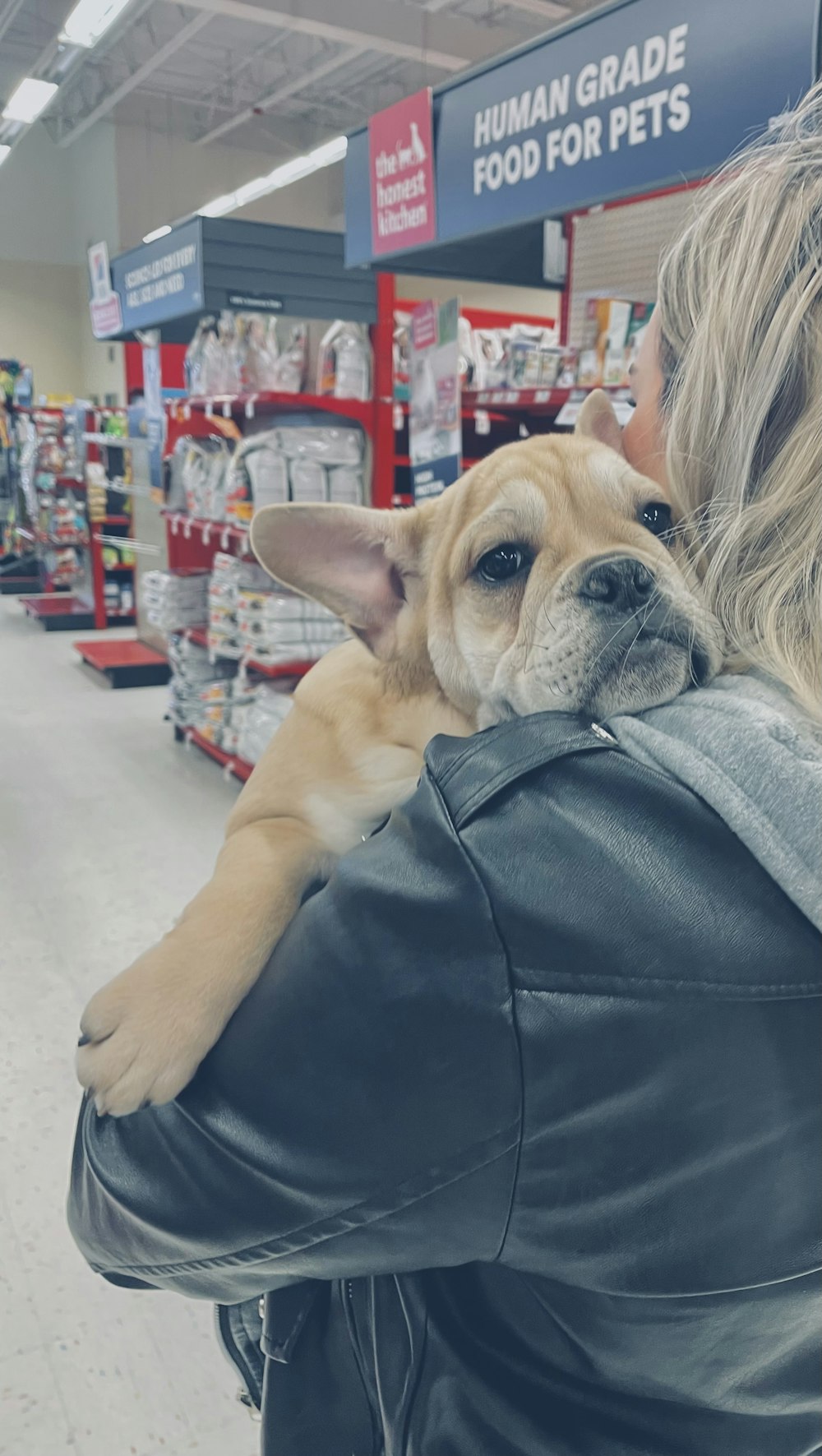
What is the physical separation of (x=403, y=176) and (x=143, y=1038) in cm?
258

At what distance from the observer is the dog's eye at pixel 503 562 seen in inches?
45.8

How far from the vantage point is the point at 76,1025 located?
2.91 m

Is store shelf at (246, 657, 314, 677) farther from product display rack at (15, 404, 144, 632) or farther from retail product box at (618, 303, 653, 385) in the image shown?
product display rack at (15, 404, 144, 632)

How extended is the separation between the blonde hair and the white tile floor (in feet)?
5.86

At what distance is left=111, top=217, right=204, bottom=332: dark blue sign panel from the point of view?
4527 millimetres

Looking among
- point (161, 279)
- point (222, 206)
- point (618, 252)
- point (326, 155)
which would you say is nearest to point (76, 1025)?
point (618, 252)

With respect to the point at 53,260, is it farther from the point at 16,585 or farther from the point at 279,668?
the point at 279,668

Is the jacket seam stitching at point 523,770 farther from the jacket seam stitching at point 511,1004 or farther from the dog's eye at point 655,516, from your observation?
the dog's eye at point 655,516

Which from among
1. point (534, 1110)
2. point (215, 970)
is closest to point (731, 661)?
point (534, 1110)

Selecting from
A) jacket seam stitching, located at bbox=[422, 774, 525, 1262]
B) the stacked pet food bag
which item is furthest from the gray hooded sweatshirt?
the stacked pet food bag

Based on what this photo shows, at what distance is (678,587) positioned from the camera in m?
0.92

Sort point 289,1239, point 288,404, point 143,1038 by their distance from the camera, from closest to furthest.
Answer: point 289,1239
point 143,1038
point 288,404

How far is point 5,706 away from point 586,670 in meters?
6.32

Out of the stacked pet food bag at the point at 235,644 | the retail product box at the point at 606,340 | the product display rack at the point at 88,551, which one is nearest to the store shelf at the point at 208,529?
the stacked pet food bag at the point at 235,644
